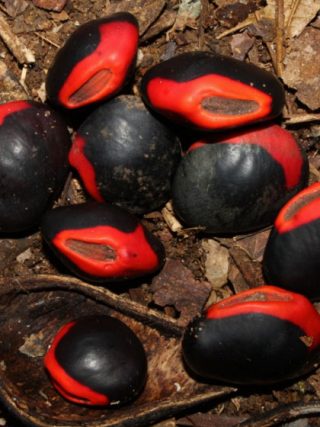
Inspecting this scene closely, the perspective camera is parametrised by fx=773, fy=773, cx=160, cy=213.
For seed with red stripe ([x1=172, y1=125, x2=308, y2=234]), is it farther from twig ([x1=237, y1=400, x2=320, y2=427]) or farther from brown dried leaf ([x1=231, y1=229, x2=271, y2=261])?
twig ([x1=237, y1=400, x2=320, y2=427])

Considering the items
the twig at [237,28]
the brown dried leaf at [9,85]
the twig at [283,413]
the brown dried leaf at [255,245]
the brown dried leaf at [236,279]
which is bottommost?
the twig at [283,413]

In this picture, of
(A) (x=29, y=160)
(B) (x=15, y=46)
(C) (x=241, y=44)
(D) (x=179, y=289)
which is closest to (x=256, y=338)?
(D) (x=179, y=289)

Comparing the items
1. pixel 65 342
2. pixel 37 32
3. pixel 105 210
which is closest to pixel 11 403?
pixel 65 342

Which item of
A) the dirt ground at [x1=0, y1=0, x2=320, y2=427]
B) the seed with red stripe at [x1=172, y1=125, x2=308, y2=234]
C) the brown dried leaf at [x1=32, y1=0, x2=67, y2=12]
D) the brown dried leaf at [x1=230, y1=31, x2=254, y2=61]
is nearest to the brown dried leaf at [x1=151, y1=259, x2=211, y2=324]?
the dirt ground at [x1=0, y1=0, x2=320, y2=427]

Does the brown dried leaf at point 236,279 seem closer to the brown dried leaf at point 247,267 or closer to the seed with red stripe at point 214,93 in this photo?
the brown dried leaf at point 247,267

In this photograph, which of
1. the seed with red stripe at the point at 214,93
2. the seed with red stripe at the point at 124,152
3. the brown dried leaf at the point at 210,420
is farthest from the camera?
the brown dried leaf at the point at 210,420

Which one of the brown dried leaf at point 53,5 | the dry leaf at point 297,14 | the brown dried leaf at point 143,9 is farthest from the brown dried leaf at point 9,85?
the dry leaf at point 297,14

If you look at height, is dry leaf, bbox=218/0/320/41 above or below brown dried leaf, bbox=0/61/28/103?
above

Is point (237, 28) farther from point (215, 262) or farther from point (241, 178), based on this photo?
point (215, 262)
